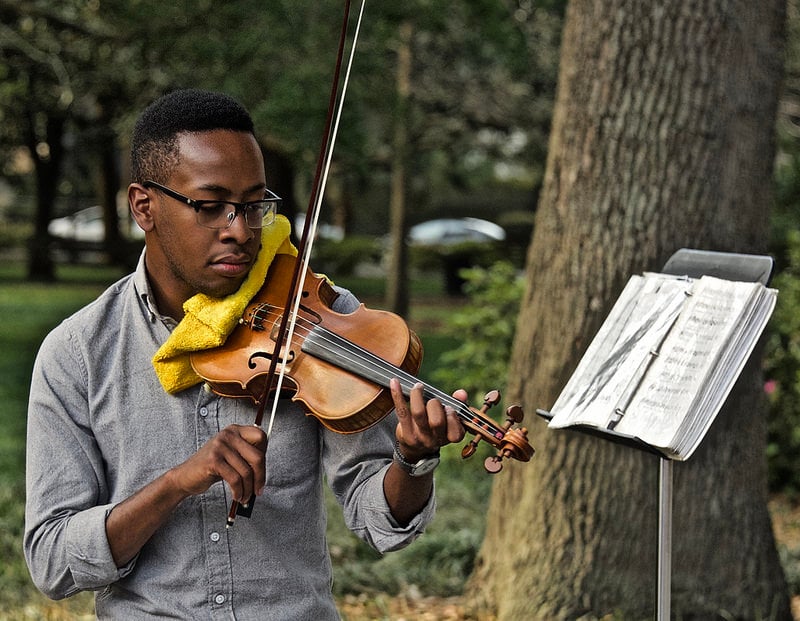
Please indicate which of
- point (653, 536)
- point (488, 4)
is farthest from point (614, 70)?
point (488, 4)

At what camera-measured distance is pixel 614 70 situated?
3990 mm

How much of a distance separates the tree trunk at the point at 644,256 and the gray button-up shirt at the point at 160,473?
1.94 metres

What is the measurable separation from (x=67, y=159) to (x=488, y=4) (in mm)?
12141

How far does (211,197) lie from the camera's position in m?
2.07

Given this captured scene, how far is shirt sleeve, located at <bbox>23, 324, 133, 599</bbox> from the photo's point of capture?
203cm

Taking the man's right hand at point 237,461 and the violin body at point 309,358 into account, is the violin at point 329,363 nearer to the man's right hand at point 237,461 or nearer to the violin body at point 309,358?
the violin body at point 309,358

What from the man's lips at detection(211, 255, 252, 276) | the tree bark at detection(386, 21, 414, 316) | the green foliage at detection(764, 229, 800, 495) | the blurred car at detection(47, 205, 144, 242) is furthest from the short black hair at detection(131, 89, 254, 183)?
the blurred car at detection(47, 205, 144, 242)

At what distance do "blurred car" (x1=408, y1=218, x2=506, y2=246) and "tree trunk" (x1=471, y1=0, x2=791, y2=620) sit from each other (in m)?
18.1

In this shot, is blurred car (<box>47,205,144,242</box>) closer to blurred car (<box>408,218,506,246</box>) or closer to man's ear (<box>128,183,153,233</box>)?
blurred car (<box>408,218,506,246</box>)

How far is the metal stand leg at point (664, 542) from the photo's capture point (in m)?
2.47

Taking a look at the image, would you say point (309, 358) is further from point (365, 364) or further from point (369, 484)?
point (369, 484)

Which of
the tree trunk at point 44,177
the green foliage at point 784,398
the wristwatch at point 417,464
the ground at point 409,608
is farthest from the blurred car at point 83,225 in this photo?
the wristwatch at point 417,464

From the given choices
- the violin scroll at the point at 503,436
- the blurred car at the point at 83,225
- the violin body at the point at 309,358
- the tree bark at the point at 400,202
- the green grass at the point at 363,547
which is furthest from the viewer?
the blurred car at the point at 83,225

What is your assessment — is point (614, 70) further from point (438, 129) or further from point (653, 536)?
point (438, 129)
